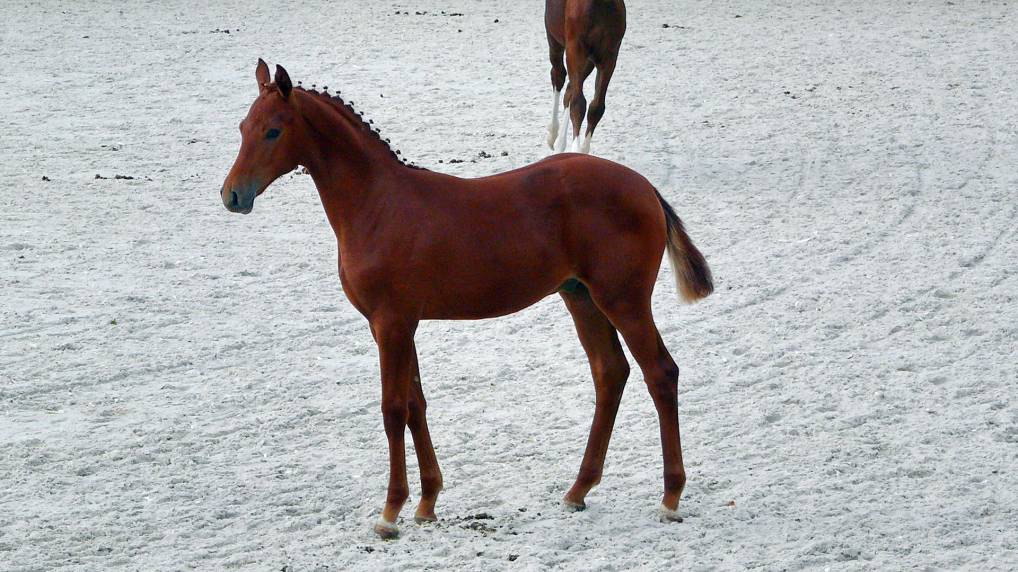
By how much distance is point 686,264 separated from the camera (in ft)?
14.5

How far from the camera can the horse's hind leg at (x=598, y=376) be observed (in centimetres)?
436

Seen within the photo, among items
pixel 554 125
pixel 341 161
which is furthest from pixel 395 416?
pixel 554 125

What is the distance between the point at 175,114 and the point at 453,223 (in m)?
7.60

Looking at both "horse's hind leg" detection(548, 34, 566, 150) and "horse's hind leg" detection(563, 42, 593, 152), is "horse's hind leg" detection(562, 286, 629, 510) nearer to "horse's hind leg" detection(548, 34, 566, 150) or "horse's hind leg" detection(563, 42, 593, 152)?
"horse's hind leg" detection(563, 42, 593, 152)

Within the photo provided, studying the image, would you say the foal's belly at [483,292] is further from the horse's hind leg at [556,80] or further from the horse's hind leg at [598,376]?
the horse's hind leg at [556,80]

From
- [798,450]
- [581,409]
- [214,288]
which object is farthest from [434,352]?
[798,450]

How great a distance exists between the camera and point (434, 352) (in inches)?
243

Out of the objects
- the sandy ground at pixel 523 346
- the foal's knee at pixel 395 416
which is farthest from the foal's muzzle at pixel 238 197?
the sandy ground at pixel 523 346

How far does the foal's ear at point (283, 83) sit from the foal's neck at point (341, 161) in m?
0.08

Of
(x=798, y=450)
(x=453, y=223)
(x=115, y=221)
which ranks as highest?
(x=453, y=223)

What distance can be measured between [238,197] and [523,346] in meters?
2.52

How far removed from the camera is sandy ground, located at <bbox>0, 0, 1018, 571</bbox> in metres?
4.23

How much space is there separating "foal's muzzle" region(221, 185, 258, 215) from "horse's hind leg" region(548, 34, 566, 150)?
594 cm

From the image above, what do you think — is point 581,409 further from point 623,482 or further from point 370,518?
point 370,518
